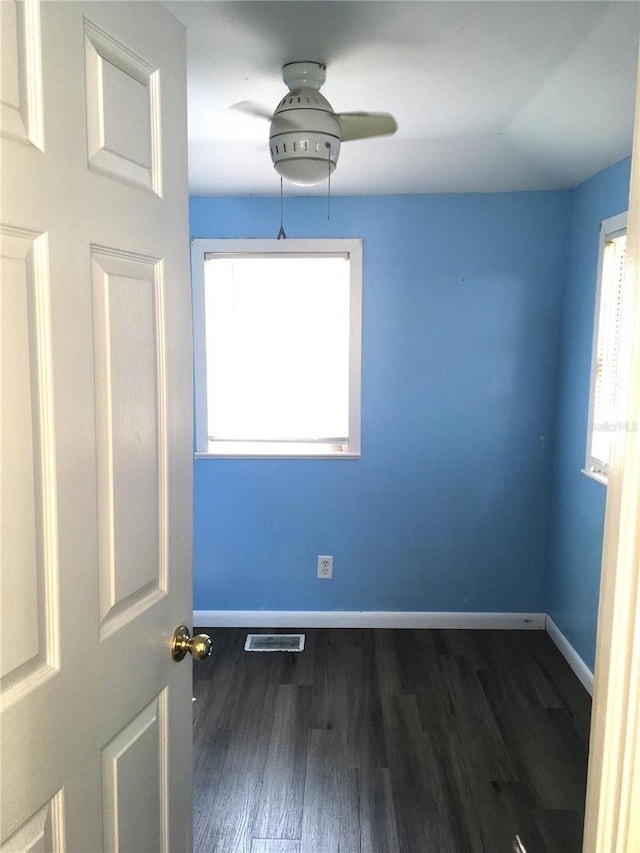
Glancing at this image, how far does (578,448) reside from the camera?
9.41 feet

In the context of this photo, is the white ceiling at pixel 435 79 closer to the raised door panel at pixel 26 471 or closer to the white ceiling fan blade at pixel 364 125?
the white ceiling fan blade at pixel 364 125

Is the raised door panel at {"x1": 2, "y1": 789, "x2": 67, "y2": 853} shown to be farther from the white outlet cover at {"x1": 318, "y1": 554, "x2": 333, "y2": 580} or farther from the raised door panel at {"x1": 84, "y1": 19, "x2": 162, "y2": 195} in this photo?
the white outlet cover at {"x1": 318, "y1": 554, "x2": 333, "y2": 580}

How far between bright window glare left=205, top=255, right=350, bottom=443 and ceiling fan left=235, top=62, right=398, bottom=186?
1262 mm

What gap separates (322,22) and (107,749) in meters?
1.58

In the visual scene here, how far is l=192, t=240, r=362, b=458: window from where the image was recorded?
10.2 feet

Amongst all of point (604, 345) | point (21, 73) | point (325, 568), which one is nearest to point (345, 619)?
point (325, 568)

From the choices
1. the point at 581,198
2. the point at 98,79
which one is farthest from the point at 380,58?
the point at 581,198

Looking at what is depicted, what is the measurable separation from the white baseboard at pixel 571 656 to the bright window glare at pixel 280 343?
1.43 metres

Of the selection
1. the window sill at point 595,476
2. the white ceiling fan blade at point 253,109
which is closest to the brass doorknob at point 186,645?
the white ceiling fan blade at point 253,109

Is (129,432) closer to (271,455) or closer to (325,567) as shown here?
(271,455)

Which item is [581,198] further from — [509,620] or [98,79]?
[98,79]

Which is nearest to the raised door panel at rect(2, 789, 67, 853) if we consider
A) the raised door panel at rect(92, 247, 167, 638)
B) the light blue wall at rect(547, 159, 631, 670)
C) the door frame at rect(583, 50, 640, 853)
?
the raised door panel at rect(92, 247, 167, 638)

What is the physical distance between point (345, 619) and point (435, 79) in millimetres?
2534

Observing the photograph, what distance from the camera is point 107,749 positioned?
1.01m
